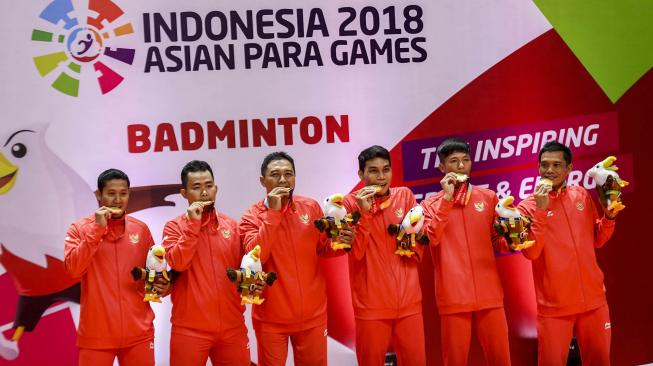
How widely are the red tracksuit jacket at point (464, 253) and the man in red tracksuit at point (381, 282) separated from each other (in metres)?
0.20

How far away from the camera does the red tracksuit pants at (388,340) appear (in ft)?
16.1

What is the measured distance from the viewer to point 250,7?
220 inches

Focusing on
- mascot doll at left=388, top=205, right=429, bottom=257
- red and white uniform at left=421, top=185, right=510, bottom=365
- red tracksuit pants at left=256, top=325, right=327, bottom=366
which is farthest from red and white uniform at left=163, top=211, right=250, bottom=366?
red and white uniform at left=421, top=185, right=510, bottom=365

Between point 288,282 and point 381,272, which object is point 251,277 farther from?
point 381,272

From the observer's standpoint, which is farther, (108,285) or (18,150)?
(18,150)

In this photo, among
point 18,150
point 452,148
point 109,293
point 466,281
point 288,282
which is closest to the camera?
point 109,293

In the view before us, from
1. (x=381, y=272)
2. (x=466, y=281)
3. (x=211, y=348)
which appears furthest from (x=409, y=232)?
(x=211, y=348)

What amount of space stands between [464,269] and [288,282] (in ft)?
3.84

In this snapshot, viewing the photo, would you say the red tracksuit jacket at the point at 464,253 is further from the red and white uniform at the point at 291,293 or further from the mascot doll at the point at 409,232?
the red and white uniform at the point at 291,293

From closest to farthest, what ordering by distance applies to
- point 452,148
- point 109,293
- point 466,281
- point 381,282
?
point 109,293
point 381,282
point 466,281
point 452,148

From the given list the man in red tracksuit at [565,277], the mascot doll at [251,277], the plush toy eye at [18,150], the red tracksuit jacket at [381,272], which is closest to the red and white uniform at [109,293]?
the mascot doll at [251,277]

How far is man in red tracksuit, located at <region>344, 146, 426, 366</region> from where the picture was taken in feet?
16.0

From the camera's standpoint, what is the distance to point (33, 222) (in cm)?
542

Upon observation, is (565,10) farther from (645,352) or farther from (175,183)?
(175,183)
